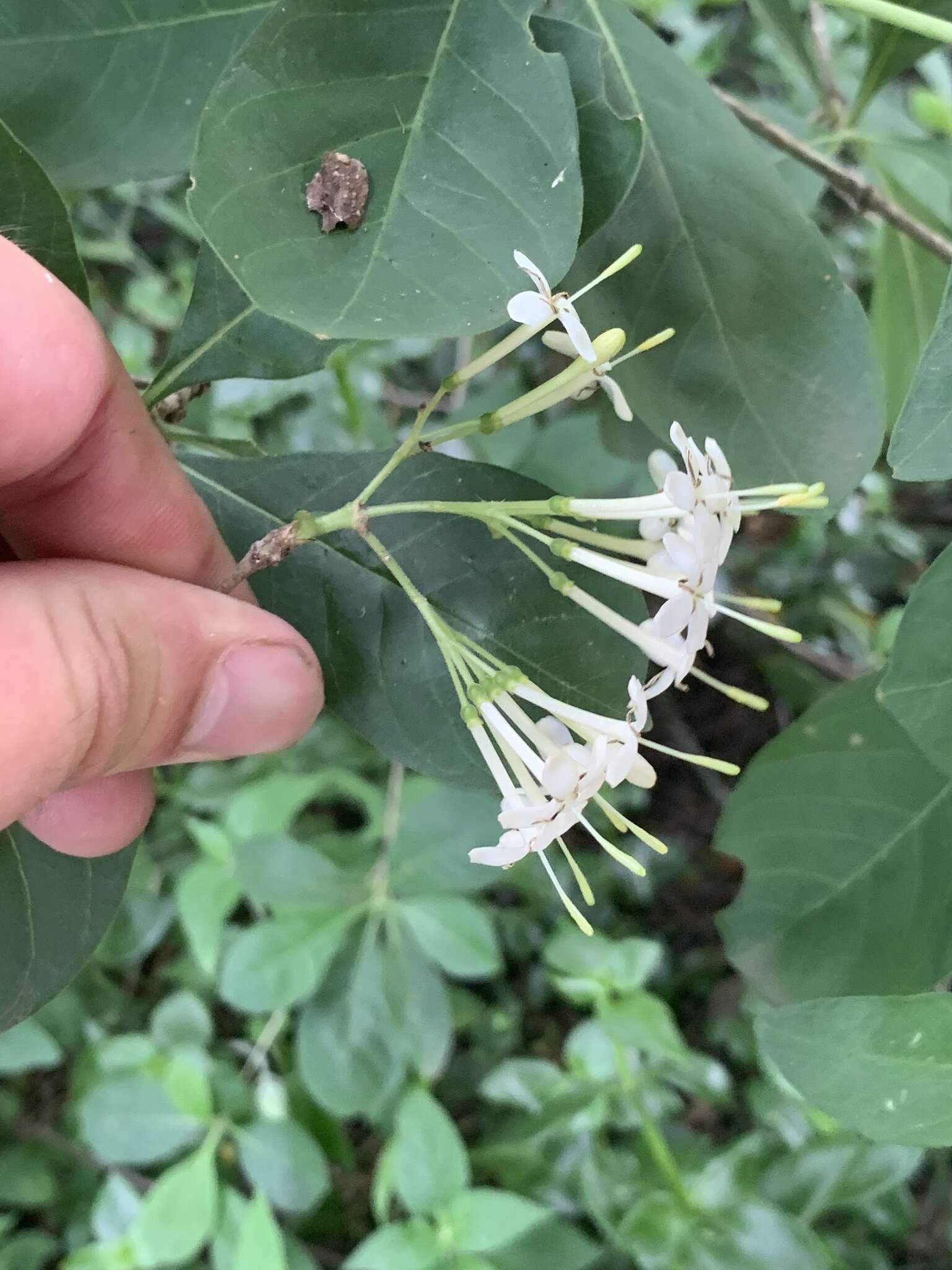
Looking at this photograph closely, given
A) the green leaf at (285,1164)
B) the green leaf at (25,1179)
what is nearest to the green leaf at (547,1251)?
the green leaf at (285,1164)

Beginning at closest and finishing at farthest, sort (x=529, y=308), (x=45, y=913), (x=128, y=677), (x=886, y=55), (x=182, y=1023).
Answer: (x=529, y=308) → (x=128, y=677) → (x=45, y=913) → (x=886, y=55) → (x=182, y=1023)

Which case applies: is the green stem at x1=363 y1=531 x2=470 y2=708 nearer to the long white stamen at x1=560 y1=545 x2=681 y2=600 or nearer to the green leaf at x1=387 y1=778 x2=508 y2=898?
the long white stamen at x1=560 y1=545 x2=681 y2=600

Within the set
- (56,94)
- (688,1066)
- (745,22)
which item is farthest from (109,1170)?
(745,22)

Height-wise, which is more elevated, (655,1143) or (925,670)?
(925,670)

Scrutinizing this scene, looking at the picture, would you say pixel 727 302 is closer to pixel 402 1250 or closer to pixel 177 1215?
pixel 402 1250

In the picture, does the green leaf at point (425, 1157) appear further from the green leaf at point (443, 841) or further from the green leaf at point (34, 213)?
the green leaf at point (34, 213)

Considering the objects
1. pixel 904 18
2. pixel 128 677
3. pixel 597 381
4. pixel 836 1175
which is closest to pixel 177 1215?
pixel 836 1175

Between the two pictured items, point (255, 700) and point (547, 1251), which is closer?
point (255, 700)

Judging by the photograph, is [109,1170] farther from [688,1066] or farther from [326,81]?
[326,81]
